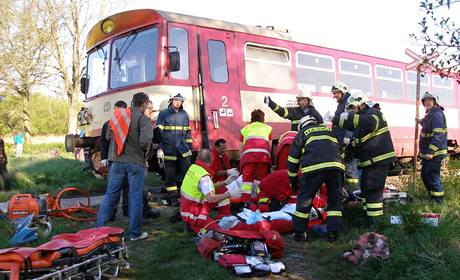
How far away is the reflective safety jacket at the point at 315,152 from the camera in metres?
5.27

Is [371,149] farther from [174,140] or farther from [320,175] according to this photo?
[174,140]

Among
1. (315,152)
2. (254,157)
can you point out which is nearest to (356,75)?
(254,157)

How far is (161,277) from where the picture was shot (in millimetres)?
4348

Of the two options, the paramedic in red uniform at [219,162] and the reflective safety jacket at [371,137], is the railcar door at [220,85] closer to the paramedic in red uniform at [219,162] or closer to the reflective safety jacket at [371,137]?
the paramedic in red uniform at [219,162]

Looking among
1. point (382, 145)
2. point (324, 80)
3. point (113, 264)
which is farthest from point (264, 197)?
point (324, 80)

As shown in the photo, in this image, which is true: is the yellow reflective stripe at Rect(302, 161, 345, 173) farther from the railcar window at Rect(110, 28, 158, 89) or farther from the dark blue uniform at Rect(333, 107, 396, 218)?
the railcar window at Rect(110, 28, 158, 89)

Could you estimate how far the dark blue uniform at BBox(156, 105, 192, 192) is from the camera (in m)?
7.18

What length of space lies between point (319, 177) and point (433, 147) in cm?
276

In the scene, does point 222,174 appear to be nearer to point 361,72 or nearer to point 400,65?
point 361,72

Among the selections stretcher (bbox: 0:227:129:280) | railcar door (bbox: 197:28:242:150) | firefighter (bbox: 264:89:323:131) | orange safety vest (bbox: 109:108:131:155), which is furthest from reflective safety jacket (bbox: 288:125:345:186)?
railcar door (bbox: 197:28:242:150)

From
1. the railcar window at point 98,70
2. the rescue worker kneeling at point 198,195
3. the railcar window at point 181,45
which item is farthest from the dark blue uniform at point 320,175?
the railcar window at point 98,70

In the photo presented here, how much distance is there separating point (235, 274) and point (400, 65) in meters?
9.94

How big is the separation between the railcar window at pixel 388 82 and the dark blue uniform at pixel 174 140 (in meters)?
6.28

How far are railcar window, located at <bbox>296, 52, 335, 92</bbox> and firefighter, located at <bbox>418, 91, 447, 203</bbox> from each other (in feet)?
9.99
